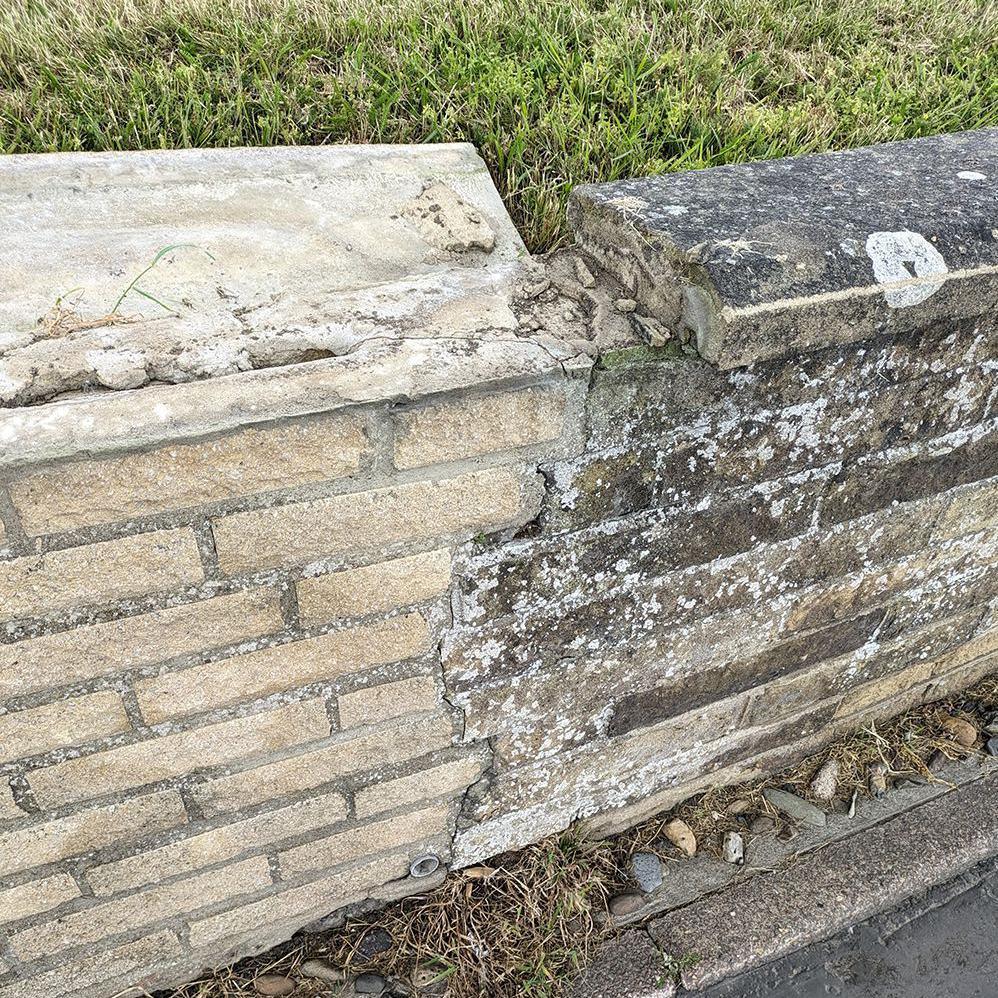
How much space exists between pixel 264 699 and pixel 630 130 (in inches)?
61.5

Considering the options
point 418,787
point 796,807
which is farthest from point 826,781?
point 418,787

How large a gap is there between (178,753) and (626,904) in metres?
1.26

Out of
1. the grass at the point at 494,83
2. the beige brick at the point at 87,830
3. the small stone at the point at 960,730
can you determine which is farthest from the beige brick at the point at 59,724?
the small stone at the point at 960,730

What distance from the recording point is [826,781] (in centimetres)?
250

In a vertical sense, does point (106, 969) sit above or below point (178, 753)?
below

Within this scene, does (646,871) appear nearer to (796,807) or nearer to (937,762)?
(796,807)

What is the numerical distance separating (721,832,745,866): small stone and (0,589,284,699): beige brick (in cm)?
→ 151

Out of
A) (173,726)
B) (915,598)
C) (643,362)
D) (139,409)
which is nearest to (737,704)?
(915,598)

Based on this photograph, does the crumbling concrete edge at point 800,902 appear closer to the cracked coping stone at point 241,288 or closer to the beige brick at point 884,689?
the beige brick at point 884,689

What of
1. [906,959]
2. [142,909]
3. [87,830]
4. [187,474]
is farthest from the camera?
[906,959]

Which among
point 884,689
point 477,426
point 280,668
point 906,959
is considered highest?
point 477,426

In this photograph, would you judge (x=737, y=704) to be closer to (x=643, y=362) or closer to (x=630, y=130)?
(x=643, y=362)

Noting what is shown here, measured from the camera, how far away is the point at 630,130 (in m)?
2.11

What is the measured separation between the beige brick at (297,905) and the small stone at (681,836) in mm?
755
